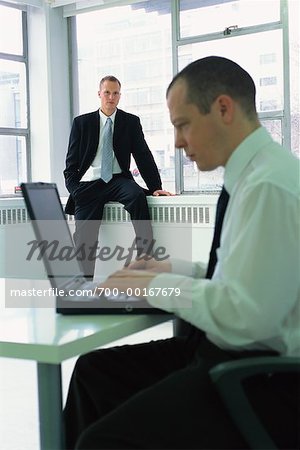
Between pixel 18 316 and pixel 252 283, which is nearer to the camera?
pixel 252 283

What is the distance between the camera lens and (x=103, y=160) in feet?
15.3

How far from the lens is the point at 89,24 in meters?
5.50

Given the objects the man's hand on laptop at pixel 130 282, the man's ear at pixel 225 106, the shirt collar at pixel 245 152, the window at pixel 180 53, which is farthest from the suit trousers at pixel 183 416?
the window at pixel 180 53

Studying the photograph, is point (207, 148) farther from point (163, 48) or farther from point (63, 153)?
point (63, 153)

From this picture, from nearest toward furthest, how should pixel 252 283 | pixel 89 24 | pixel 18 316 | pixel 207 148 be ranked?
pixel 252 283 → pixel 207 148 → pixel 18 316 → pixel 89 24

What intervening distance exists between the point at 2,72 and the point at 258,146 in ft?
14.7

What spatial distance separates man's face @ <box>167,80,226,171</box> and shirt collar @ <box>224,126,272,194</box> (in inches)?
1.5

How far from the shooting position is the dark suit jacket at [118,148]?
471 cm

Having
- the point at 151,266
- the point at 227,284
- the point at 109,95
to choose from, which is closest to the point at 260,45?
the point at 109,95

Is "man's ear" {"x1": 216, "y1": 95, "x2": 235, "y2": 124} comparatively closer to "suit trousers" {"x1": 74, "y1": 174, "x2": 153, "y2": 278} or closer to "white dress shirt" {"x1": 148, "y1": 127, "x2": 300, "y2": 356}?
"white dress shirt" {"x1": 148, "y1": 127, "x2": 300, "y2": 356}

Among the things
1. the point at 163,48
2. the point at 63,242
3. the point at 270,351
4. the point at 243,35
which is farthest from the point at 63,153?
the point at 270,351

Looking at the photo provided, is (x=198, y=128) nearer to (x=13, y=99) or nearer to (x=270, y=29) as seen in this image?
(x=270, y=29)

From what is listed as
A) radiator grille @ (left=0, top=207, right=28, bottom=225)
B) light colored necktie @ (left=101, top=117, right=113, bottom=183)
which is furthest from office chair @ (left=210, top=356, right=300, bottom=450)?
radiator grille @ (left=0, top=207, right=28, bottom=225)

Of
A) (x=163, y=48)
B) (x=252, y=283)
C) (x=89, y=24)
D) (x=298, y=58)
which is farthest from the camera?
(x=89, y=24)
